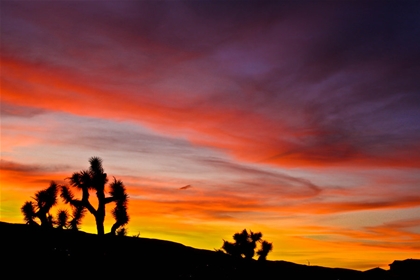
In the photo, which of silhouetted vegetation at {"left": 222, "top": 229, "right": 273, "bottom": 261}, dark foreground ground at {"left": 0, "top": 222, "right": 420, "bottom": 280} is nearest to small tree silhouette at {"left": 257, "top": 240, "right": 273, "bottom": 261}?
silhouetted vegetation at {"left": 222, "top": 229, "right": 273, "bottom": 261}

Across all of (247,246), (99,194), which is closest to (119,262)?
(99,194)

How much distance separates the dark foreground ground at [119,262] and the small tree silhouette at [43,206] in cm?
1195

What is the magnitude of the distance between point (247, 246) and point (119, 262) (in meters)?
33.4

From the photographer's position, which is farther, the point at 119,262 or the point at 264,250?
the point at 264,250

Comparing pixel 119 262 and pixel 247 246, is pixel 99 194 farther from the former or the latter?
pixel 247 246

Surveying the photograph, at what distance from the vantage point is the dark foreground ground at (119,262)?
78.4 ft

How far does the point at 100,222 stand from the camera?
37.8m

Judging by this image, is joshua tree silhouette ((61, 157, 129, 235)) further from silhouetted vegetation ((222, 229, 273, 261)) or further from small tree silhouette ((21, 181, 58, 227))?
silhouetted vegetation ((222, 229, 273, 261))

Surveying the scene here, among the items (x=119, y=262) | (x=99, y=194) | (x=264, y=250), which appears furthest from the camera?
(x=264, y=250)

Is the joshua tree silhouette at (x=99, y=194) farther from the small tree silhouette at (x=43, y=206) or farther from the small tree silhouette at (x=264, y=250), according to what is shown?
the small tree silhouette at (x=264, y=250)

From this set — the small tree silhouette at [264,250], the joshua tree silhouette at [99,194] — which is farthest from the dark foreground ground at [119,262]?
the small tree silhouette at [264,250]

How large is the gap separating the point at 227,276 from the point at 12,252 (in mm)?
12242

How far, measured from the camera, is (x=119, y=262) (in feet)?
89.5

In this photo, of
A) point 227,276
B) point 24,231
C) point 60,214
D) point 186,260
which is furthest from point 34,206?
point 227,276
